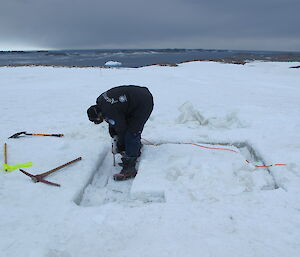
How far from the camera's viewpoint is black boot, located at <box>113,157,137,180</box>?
4477mm

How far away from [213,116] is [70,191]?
4.51 m

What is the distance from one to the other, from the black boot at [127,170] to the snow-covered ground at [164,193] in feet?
0.37

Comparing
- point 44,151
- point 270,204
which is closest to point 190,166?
point 270,204

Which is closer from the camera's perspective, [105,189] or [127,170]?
[105,189]

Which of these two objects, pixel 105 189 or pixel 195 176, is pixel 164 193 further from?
pixel 105 189

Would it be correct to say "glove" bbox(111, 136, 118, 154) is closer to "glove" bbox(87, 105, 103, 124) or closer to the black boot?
the black boot

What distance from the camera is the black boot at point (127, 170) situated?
14.7 feet

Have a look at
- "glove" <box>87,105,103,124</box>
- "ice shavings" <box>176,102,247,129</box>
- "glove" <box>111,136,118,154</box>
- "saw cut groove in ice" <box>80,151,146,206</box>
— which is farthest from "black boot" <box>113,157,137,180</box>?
"ice shavings" <box>176,102,247,129</box>

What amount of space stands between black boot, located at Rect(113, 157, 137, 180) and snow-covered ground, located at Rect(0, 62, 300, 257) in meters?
0.11

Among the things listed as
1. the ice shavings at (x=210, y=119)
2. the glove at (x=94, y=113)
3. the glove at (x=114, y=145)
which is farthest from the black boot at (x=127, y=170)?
the ice shavings at (x=210, y=119)

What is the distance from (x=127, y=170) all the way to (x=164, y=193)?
1.06 m

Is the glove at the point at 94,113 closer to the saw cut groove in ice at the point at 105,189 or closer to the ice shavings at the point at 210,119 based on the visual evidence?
the saw cut groove in ice at the point at 105,189

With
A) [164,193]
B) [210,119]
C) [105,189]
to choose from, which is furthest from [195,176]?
[210,119]

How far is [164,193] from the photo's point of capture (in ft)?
12.4
